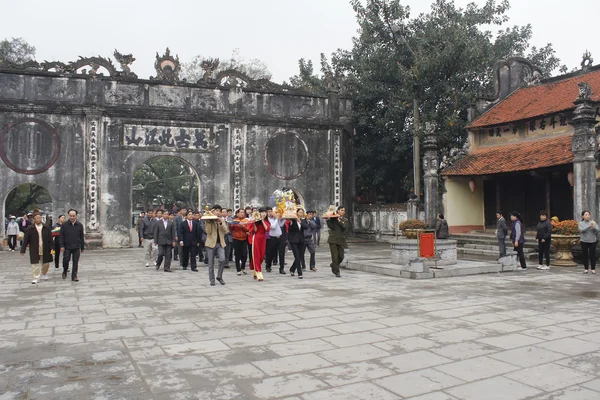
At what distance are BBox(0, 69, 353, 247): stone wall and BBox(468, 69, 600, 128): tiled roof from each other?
6.33 meters

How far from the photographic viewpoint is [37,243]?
1011 cm

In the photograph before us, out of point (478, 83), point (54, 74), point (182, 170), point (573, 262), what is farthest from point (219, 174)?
point (182, 170)

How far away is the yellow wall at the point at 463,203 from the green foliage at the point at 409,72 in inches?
77.0

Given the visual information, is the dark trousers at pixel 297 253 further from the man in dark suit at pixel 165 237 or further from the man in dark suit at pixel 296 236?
the man in dark suit at pixel 165 237

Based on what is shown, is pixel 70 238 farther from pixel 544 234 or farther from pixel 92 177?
pixel 544 234

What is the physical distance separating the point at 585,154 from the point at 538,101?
587 centimetres

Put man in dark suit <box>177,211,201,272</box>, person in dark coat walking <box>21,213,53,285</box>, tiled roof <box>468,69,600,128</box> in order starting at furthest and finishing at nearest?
1. tiled roof <box>468,69,600,128</box>
2. man in dark suit <box>177,211,201,272</box>
3. person in dark coat walking <box>21,213,53,285</box>

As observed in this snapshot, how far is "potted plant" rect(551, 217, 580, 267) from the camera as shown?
41.7ft

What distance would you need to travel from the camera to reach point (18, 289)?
9.36 metres

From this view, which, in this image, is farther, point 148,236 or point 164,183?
point 164,183

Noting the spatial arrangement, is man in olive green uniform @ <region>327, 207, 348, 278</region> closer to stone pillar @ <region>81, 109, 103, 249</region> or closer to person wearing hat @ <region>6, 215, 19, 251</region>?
stone pillar @ <region>81, 109, 103, 249</region>

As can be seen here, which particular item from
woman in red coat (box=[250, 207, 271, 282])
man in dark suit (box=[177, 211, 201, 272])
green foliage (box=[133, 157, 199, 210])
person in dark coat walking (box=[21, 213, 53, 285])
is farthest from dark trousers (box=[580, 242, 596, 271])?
green foliage (box=[133, 157, 199, 210])

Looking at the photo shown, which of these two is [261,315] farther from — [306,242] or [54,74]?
[54,74]

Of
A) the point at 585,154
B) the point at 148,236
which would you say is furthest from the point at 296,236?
the point at 585,154
